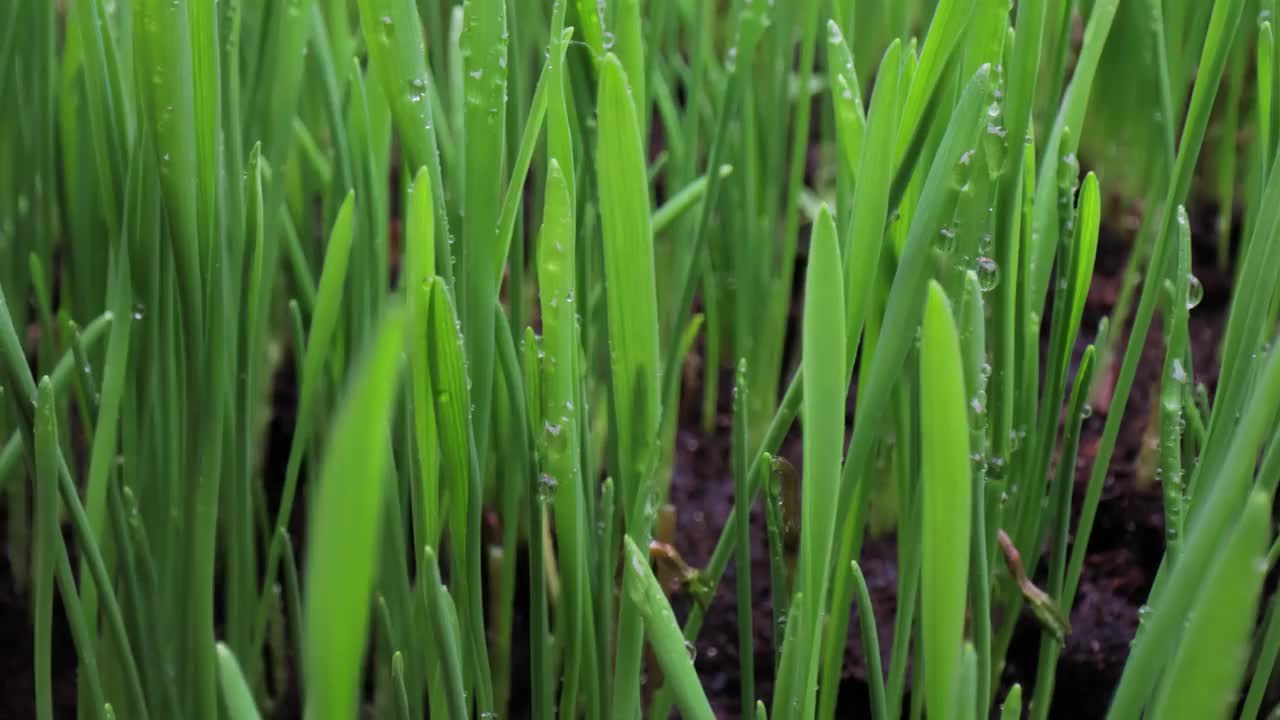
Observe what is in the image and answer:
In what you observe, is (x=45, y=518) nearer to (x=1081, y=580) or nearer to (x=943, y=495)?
(x=943, y=495)

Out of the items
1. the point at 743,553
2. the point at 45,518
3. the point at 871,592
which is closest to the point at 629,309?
the point at 743,553

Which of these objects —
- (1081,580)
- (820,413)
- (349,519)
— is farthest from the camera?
(1081,580)

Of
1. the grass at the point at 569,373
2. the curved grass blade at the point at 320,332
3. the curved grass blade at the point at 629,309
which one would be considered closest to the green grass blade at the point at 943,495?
the grass at the point at 569,373

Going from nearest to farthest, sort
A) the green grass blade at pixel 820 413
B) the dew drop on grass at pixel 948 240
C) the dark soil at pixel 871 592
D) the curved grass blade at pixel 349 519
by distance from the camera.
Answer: the curved grass blade at pixel 349 519, the green grass blade at pixel 820 413, the dew drop on grass at pixel 948 240, the dark soil at pixel 871 592

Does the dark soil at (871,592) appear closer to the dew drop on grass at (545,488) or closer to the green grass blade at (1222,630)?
the dew drop on grass at (545,488)

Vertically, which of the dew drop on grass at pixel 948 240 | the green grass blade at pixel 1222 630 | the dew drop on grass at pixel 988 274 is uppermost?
the dew drop on grass at pixel 948 240

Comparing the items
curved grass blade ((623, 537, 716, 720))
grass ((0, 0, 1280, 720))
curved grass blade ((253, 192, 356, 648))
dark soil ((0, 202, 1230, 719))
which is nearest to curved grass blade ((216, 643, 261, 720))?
grass ((0, 0, 1280, 720))

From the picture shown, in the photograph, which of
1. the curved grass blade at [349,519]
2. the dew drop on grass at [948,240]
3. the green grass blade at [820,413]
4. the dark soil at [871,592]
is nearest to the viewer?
the curved grass blade at [349,519]

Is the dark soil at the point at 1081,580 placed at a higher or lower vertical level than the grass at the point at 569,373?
lower
